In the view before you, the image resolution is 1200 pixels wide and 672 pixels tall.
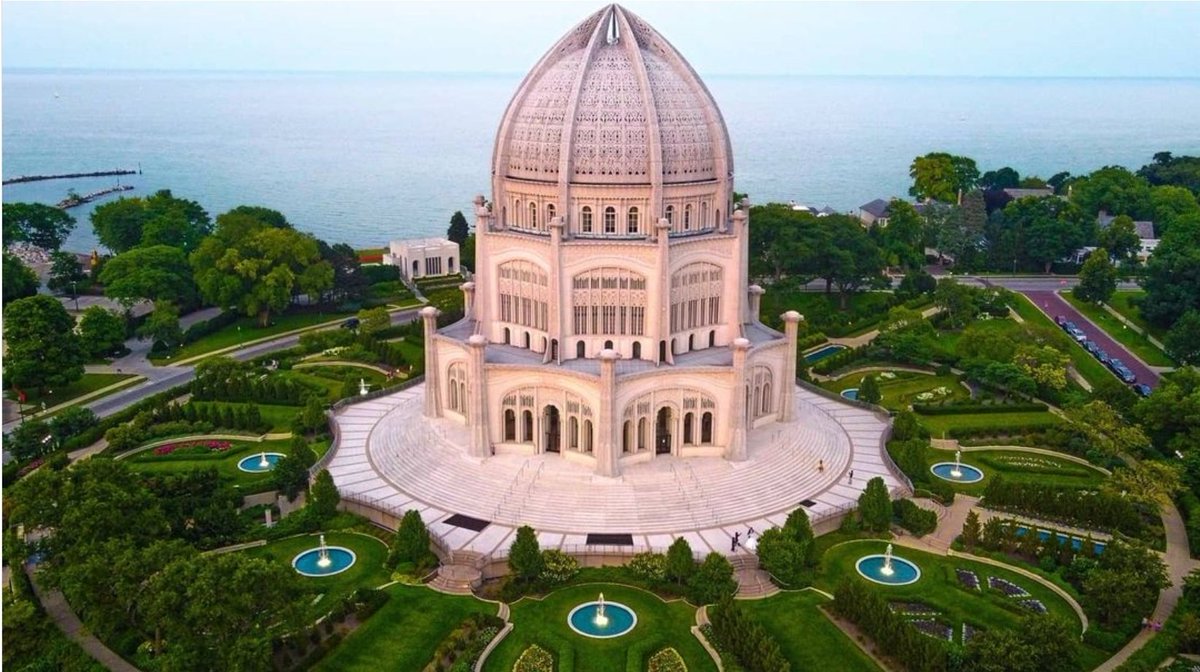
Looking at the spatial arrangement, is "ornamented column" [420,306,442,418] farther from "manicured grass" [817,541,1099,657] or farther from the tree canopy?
the tree canopy

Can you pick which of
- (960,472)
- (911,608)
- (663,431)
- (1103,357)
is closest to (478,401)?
(663,431)

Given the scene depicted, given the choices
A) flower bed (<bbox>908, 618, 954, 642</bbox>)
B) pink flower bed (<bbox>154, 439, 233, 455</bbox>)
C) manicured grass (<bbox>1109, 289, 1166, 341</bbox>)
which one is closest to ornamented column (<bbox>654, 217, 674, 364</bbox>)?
flower bed (<bbox>908, 618, 954, 642</bbox>)

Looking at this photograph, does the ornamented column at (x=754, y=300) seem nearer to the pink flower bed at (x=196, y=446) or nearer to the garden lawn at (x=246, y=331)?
the pink flower bed at (x=196, y=446)

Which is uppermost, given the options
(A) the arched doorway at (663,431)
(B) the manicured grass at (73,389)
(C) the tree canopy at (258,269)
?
(C) the tree canopy at (258,269)

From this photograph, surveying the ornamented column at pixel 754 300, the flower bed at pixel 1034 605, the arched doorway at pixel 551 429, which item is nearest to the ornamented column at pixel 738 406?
the arched doorway at pixel 551 429

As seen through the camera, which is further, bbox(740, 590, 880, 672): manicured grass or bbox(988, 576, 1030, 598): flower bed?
bbox(988, 576, 1030, 598): flower bed

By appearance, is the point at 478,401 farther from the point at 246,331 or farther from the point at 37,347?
the point at 246,331

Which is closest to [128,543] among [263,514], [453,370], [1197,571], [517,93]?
[263,514]

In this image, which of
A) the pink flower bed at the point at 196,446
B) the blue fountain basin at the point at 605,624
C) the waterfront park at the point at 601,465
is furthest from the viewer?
Answer: the pink flower bed at the point at 196,446
